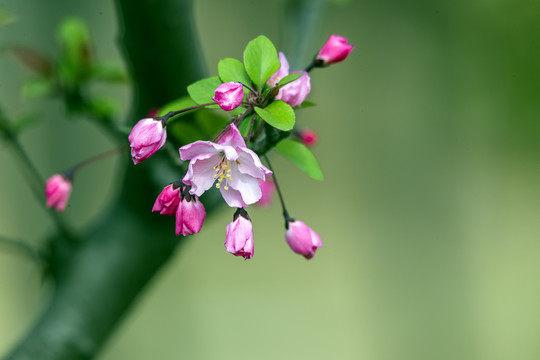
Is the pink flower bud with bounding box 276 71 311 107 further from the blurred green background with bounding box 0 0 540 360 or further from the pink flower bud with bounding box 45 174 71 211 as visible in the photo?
the blurred green background with bounding box 0 0 540 360

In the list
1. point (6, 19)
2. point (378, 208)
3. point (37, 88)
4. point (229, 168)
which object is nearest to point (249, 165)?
point (229, 168)

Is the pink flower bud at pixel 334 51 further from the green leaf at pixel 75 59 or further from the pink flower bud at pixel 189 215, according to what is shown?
the green leaf at pixel 75 59

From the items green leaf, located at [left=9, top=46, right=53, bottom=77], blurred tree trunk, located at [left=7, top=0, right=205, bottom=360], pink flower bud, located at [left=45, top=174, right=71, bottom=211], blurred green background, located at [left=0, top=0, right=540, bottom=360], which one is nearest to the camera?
pink flower bud, located at [left=45, top=174, right=71, bottom=211]

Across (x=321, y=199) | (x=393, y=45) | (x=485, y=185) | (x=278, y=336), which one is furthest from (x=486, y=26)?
(x=278, y=336)

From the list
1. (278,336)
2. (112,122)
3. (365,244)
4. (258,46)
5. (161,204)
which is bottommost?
(278,336)

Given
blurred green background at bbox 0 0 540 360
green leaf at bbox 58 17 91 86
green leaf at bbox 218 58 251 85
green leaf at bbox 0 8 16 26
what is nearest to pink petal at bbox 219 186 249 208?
green leaf at bbox 218 58 251 85

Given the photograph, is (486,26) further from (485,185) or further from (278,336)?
(278,336)
